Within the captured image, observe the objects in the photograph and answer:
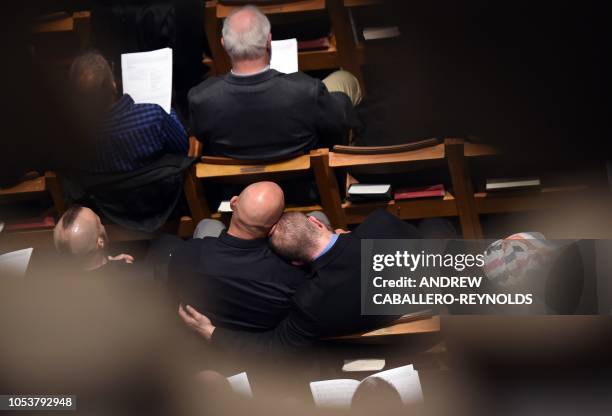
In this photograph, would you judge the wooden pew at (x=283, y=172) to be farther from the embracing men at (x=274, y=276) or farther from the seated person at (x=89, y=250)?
the seated person at (x=89, y=250)

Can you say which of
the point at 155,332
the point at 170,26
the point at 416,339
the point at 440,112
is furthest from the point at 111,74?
the point at 416,339

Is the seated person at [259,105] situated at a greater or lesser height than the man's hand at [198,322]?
greater

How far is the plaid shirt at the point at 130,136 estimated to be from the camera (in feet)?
10.1

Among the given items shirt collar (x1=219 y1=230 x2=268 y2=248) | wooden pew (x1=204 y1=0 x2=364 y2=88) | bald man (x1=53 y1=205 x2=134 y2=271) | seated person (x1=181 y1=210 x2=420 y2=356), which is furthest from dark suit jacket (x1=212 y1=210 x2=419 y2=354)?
wooden pew (x1=204 y1=0 x2=364 y2=88)

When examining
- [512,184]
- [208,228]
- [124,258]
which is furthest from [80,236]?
[512,184]

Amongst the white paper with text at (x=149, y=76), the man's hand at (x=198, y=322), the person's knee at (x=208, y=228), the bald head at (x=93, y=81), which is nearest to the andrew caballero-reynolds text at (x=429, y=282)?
the man's hand at (x=198, y=322)

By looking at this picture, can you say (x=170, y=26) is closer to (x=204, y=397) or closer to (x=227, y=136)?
(x=227, y=136)

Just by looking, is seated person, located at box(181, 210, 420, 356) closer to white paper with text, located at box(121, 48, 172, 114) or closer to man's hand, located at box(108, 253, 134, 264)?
man's hand, located at box(108, 253, 134, 264)

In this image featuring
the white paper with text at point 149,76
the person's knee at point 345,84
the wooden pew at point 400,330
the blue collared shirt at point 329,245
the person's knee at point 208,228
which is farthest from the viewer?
the person's knee at point 345,84

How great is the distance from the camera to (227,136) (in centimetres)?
303

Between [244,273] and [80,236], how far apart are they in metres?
0.58

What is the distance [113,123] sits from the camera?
10.1 feet

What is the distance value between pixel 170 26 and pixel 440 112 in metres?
1.16

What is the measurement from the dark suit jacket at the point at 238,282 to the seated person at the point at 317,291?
0.11 ft
